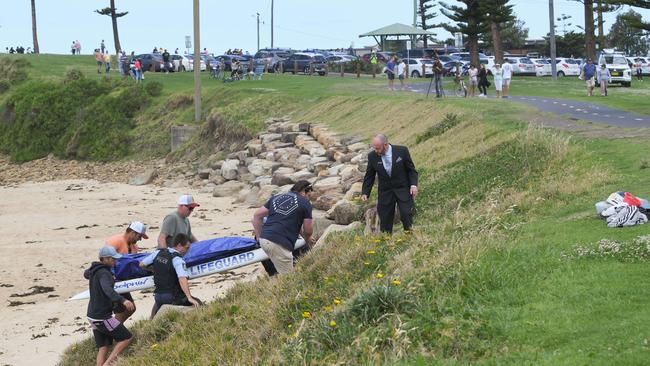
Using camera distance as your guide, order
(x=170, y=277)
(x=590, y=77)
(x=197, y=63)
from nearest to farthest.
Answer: (x=170, y=277)
(x=590, y=77)
(x=197, y=63)

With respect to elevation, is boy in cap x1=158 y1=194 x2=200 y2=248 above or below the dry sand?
above

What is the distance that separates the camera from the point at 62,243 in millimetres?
23125

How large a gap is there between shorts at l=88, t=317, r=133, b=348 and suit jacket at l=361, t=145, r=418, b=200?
3.68 m

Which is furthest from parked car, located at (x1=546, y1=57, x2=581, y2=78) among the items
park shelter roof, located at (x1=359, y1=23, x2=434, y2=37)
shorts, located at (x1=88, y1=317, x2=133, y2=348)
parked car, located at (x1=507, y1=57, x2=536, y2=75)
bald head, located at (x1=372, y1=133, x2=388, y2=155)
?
shorts, located at (x1=88, y1=317, x2=133, y2=348)

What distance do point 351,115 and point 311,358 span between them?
24008mm

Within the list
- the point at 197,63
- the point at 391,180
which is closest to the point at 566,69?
the point at 197,63

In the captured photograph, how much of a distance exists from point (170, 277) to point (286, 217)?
156 cm

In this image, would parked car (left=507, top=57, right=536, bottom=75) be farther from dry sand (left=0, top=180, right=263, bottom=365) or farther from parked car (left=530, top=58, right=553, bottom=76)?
dry sand (left=0, top=180, right=263, bottom=365)

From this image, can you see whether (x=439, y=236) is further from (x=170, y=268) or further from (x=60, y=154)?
(x=60, y=154)

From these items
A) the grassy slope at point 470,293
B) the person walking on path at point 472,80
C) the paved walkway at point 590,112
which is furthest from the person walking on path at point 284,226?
the person walking on path at point 472,80

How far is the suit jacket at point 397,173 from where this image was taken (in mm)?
13336

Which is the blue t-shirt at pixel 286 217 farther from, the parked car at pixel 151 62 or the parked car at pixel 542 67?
the parked car at pixel 151 62

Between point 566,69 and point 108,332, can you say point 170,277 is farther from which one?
point 566,69

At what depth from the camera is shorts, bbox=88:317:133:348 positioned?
11547 mm
